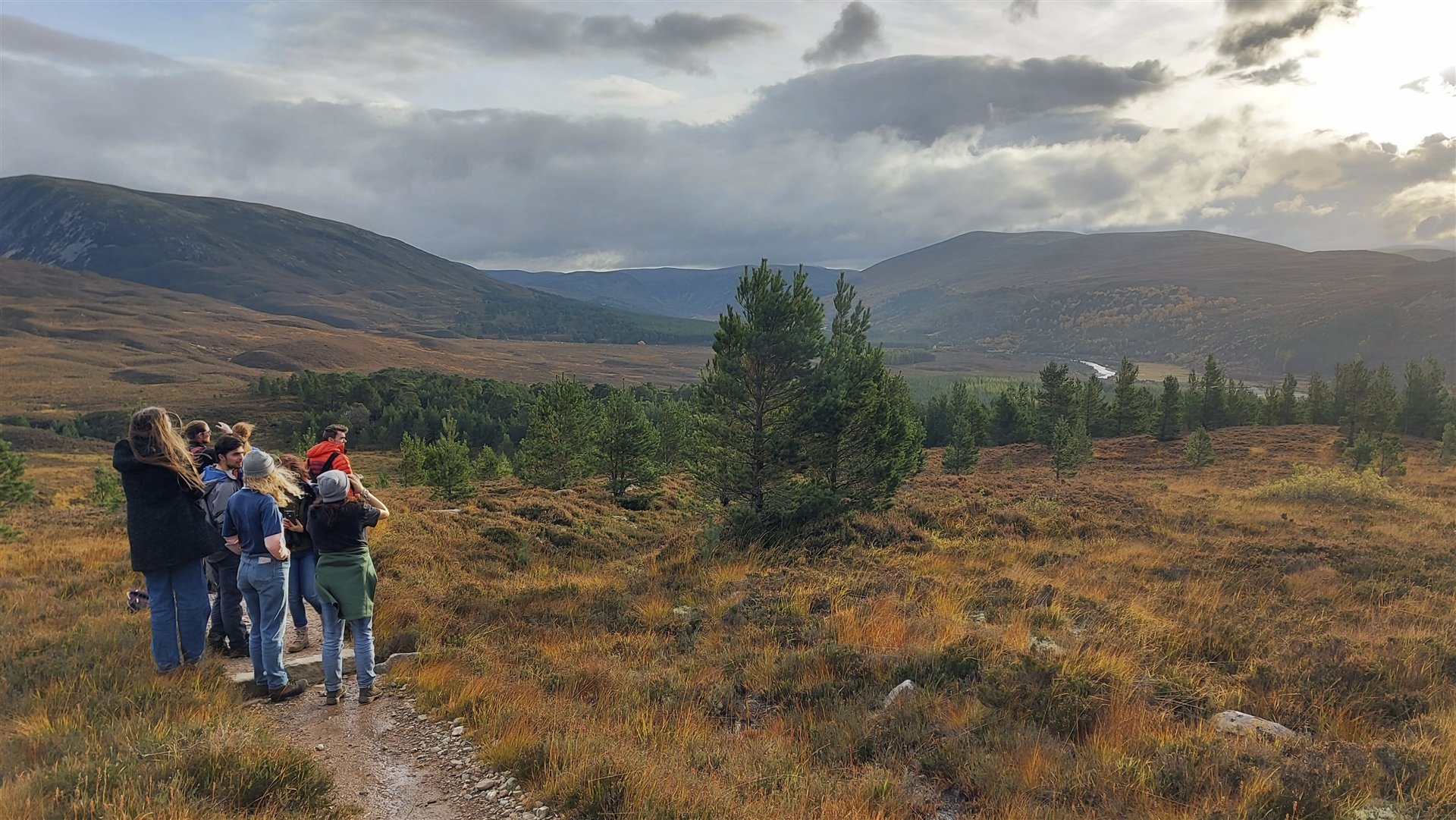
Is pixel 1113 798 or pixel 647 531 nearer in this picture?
pixel 1113 798

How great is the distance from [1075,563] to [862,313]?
1207 centimetres

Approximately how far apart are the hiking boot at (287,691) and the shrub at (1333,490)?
111ft

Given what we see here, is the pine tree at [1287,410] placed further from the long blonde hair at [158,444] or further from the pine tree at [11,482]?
the pine tree at [11,482]

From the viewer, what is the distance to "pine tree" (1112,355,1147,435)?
63969 mm

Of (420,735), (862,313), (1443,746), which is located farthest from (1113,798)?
(862,313)

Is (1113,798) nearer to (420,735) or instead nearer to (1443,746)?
(1443,746)

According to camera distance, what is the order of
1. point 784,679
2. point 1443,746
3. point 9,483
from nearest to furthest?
1. point 1443,746
2. point 784,679
3. point 9,483

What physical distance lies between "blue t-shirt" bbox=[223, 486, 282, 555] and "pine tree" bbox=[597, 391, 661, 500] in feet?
79.0

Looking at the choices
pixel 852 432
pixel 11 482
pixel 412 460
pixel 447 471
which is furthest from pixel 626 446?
pixel 11 482

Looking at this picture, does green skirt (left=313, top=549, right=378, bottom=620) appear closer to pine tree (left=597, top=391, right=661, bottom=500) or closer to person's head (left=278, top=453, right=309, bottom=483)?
person's head (left=278, top=453, right=309, bottom=483)

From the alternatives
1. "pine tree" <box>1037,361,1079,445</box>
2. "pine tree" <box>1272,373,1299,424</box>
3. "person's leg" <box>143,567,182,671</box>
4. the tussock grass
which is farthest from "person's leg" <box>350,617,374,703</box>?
"pine tree" <box>1272,373,1299,424</box>

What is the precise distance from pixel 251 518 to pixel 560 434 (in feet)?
86.1

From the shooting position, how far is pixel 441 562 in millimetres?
13250

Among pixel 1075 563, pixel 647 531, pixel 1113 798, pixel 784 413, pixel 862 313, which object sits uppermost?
pixel 862 313
